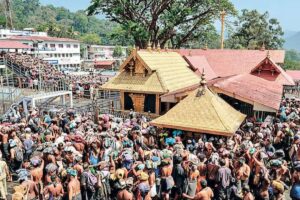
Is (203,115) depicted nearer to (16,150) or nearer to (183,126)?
(183,126)

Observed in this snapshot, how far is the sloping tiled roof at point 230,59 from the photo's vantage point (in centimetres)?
2707

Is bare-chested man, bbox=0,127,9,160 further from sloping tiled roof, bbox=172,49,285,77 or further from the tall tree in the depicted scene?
the tall tree

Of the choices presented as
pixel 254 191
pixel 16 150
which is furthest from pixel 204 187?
pixel 16 150

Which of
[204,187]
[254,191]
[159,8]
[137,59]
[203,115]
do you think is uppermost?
[159,8]

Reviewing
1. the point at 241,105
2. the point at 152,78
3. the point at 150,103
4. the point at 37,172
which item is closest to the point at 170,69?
the point at 152,78

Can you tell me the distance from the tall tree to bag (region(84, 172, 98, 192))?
83.2ft

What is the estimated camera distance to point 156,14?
34188mm

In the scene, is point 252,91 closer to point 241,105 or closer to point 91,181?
point 241,105

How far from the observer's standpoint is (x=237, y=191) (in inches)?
343

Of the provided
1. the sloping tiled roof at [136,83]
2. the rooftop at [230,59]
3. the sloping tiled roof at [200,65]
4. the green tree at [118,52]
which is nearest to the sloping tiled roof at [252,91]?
the sloping tiled roof at [136,83]

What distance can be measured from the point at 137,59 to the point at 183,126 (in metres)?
7.68

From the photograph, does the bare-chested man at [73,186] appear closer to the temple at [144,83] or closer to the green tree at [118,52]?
the temple at [144,83]

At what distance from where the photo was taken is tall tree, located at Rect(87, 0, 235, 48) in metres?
32.8

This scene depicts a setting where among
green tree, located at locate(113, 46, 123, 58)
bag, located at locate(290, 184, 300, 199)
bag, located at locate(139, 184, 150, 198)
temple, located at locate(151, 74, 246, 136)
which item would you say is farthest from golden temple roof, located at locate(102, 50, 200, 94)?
green tree, located at locate(113, 46, 123, 58)
